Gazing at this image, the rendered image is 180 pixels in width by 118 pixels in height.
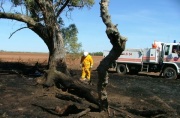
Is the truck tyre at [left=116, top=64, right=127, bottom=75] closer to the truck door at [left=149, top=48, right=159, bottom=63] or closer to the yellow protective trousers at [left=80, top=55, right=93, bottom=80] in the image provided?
the truck door at [left=149, top=48, right=159, bottom=63]

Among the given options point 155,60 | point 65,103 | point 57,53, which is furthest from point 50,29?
point 155,60

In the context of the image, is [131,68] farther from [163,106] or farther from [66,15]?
[163,106]

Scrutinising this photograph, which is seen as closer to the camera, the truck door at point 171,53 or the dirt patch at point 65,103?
the dirt patch at point 65,103

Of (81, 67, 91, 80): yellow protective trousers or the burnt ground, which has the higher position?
(81, 67, 91, 80): yellow protective trousers

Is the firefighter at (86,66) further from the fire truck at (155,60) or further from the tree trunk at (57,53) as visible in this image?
the fire truck at (155,60)

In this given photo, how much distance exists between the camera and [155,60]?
27234 mm

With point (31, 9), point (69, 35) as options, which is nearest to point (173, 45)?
point (69, 35)

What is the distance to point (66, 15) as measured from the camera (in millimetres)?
21172

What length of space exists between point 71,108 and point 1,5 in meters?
8.33

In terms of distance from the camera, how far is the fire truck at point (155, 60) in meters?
26.4

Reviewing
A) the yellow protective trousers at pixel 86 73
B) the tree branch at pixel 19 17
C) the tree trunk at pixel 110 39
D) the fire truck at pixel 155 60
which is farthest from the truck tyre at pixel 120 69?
the tree trunk at pixel 110 39

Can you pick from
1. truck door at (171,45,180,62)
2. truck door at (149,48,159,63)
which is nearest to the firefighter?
truck door at (149,48,159,63)

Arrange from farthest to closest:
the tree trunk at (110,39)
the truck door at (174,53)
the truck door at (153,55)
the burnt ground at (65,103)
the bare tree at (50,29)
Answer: the truck door at (153,55)
the truck door at (174,53)
the bare tree at (50,29)
the burnt ground at (65,103)
the tree trunk at (110,39)

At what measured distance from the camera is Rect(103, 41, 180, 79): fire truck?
2639 cm
